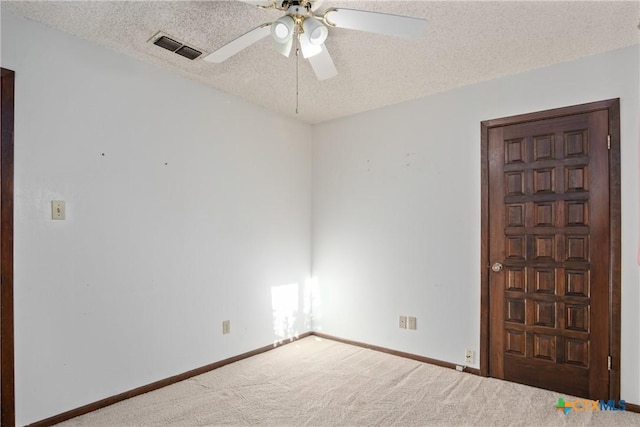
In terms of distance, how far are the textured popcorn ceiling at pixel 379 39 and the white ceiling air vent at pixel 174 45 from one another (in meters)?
0.05

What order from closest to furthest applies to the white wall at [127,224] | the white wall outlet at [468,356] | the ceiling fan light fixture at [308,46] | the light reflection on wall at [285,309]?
1. the ceiling fan light fixture at [308,46]
2. the white wall at [127,224]
3. the white wall outlet at [468,356]
4. the light reflection on wall at [285,309]

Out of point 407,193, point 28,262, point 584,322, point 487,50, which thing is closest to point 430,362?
point 584,322

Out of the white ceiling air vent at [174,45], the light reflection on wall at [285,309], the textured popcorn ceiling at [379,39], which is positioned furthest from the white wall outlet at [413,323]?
the white ceiling air vent at [174,45]

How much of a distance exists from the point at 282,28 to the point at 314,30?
0.49 ft

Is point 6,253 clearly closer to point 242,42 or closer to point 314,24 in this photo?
point 242,42

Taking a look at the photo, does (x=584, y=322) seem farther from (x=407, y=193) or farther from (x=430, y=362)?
(x=407, y=193)

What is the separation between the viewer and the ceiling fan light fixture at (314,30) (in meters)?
1.80

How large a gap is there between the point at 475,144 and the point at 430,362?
1.94 m

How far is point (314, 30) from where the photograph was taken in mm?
1806

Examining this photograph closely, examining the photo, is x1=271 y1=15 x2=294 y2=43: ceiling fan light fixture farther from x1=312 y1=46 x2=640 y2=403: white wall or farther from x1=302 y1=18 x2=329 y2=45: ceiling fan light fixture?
x1=312 y1=46 x2=640 y2=403: white wall

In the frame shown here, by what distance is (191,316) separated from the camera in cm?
311

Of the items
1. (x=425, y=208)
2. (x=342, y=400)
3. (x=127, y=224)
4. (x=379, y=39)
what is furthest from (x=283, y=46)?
(x=342, y=400)

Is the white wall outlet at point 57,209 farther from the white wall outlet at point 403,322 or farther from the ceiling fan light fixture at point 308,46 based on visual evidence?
the white wall outlet at point 403,322

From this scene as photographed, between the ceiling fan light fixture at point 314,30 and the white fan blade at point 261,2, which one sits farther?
the ceiling fan light fixture at point 314,30
